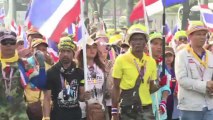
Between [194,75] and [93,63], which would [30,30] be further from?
[194,75]

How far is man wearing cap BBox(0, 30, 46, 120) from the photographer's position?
598 cm

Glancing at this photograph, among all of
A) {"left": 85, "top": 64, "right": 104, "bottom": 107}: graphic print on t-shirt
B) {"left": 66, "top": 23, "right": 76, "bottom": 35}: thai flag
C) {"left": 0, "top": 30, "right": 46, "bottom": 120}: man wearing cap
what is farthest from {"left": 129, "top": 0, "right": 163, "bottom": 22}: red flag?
{"left": 66, "top": 23, "right": 76, "bottom": 35}: thai flag

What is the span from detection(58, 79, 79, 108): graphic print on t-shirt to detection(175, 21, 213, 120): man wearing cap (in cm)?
131

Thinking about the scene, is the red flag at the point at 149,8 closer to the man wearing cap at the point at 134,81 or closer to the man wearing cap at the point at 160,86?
the man wearing cap at the point at 160,86

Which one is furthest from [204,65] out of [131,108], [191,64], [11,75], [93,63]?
[11,75]

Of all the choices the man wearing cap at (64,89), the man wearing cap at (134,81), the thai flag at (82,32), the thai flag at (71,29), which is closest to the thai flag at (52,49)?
the thai flag at (82,32)

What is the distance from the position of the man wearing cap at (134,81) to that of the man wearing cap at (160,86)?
0.50m

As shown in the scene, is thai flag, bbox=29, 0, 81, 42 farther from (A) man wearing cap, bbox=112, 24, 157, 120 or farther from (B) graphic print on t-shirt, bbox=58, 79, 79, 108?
(A) man wearing cap, bbox=112, 24, 157, 120

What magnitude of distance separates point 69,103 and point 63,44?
0.74 meters

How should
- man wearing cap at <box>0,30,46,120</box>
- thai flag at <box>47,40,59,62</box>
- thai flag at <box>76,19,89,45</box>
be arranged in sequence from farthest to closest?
thai flag at <box>47,40,59,62</box> < thai flag at <box>76,19,89,45</box> < man wearing cap at <box>0,30,46,120</box>

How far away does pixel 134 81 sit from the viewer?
6.29 metres

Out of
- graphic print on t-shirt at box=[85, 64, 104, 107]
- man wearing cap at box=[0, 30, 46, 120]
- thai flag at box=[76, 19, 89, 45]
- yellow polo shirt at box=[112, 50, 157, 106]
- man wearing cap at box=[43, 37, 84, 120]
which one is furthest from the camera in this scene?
graphic print on t-shirt at box=[85, 64, 104, 107]

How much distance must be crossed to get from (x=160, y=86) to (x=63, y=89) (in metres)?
1.28

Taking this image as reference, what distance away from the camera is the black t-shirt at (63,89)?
6.56 metres
